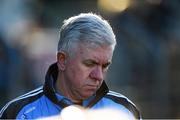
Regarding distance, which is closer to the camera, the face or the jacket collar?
the face

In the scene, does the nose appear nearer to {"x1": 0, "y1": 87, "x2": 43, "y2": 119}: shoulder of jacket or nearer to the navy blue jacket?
the navy blue jacket

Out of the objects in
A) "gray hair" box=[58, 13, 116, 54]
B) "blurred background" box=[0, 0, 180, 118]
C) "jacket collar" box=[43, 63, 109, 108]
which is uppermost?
"gray hair" box=[58, 13, 116, 54]

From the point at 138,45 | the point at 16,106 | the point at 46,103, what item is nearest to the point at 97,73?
the point at 46,103

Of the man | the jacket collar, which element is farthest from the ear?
the jacket collar

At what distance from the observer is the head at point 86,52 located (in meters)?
3.88

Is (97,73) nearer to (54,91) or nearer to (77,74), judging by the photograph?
(77,74)

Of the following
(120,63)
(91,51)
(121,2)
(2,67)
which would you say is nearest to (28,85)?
(2,67)

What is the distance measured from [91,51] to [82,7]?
9.04 meters

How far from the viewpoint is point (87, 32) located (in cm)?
391

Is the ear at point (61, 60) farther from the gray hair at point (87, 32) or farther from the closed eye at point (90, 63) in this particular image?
the closed eye at point (90, 63)

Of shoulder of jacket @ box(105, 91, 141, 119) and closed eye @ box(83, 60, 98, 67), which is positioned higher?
closed eye @ box(83, 60, 98, 67)

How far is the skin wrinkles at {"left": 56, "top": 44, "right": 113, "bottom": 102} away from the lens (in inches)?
153

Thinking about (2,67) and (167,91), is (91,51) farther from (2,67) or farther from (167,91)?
(167,91)

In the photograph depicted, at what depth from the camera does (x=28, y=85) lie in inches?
432
